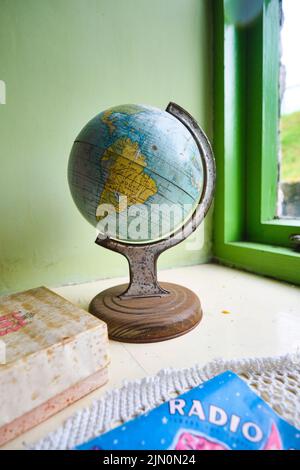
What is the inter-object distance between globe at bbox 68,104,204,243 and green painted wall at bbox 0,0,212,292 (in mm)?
477

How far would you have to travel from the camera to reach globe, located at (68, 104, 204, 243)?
765 mm

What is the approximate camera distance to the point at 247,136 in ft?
5.32

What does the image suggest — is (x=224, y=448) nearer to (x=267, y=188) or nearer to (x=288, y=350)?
(x=288, y=350)

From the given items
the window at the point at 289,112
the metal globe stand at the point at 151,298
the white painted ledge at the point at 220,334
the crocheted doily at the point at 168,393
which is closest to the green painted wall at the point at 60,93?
the white painted ledge at the point at 220,334

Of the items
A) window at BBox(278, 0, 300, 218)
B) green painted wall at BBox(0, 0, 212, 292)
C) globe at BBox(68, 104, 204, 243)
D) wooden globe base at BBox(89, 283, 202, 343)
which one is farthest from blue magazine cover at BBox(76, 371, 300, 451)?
window at BBox(278, 0, 300, 218)

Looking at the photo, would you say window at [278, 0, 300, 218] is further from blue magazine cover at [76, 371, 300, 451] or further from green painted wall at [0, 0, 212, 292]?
blue magazine cover at [76, 371, 300, 451]

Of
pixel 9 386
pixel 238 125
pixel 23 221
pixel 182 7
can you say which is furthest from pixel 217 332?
pixel 182 7

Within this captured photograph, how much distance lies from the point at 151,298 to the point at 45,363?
476 mm

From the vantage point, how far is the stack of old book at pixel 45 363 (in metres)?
0.47

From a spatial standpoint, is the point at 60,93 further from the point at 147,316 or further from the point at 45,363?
the point at 45,363

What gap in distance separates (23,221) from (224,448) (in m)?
1.11

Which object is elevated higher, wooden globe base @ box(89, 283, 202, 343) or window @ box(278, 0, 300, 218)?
window @ box(278, 0, 300, 218)

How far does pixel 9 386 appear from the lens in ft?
1.50

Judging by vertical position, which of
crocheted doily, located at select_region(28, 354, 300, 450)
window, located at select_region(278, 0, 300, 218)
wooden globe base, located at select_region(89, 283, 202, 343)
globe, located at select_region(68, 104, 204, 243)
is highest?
window, located at select_region(278, 0, 300, 218)
